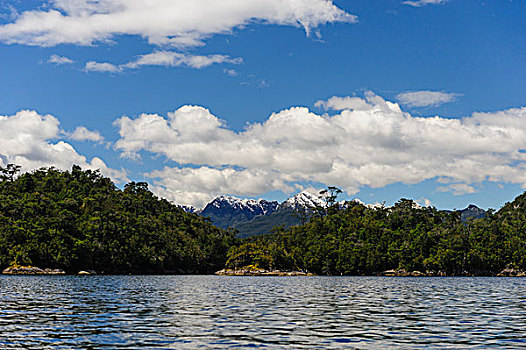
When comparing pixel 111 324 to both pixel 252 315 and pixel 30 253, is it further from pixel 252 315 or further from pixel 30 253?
pixel 30 253

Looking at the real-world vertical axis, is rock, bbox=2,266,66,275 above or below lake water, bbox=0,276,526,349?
below

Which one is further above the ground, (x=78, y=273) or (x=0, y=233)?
(x=0, y=233)

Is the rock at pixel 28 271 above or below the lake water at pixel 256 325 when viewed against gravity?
below

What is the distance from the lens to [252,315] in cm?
4484

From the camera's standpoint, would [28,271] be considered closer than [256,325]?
No

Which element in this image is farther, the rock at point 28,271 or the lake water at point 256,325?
the rock at point 28,271

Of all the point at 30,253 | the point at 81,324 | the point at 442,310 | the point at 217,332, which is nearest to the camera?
the point at 217,332

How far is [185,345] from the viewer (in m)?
29.1

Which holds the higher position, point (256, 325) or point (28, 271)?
point (256, 325)

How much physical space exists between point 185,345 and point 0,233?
623 feet

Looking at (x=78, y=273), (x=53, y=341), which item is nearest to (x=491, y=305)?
(x=53, y=341)

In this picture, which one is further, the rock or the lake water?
the rock

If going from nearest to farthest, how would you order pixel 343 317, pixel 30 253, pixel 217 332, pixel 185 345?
pixel 185 345
pixel 217 332
pixel 343 317
pixel 30 253

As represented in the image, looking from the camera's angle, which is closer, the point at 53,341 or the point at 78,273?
the point at 53,341
